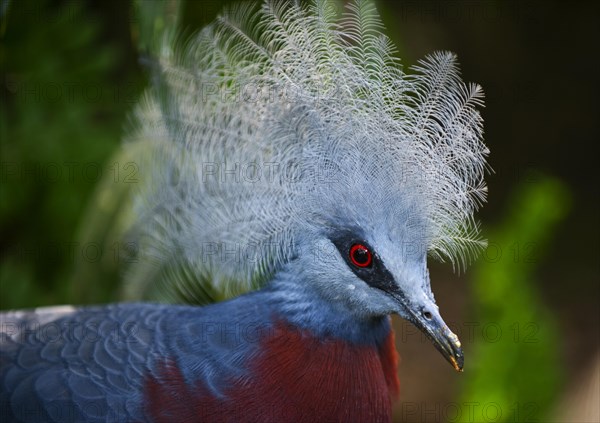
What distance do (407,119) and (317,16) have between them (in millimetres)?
344

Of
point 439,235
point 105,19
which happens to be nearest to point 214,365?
point 439,235

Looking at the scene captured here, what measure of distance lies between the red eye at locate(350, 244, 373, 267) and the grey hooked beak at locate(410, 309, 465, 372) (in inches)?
6.7

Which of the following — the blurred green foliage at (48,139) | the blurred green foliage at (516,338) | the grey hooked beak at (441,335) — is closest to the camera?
the grey hooked beak at (441,335)

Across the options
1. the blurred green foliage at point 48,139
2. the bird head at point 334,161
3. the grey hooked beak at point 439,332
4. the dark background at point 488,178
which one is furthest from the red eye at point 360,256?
the blurred green foliage at point 48,139

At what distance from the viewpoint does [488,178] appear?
5031 millimetres

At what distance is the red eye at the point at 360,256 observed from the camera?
63.9 inches

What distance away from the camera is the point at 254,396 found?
1.71 metres

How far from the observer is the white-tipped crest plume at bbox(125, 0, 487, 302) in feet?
5.30

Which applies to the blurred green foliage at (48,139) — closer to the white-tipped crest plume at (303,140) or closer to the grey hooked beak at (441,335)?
the white-tipped crest plume at (303,140)

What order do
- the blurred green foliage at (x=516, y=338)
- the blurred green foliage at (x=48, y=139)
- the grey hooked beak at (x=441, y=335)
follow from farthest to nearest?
the blurred green foliage at (x=48, y=139) → the blurred green foliage at (x=516, y=338) → the grey hooked beak at (x=441, y=335)

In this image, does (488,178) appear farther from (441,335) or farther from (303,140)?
(441,335)

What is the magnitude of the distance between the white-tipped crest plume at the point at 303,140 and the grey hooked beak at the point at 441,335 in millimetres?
172

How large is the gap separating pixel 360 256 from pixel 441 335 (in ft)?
0.85

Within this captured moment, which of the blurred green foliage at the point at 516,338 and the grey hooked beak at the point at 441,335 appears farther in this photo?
the blurred green foliage at the point at 516,338
